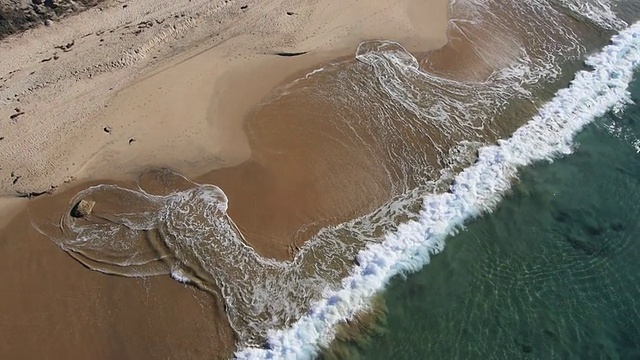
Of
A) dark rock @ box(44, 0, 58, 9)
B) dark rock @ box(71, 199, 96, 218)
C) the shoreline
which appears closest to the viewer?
dark rock @ box(71, 199, 96, 218)

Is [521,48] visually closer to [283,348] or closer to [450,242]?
[450,242]

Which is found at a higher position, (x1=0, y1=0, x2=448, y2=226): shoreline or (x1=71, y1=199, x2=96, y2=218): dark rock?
(x1=0, y1=0, x2=448, y2=226): shoreline

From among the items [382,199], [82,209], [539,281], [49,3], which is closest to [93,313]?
[82,209]

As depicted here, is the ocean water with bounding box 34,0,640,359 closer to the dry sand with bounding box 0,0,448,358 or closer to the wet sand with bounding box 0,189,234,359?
the wet sand with bounding box 0,189,234,359

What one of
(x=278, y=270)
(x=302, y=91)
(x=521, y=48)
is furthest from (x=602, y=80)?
(x=278, y=270)

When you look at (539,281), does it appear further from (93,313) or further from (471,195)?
(93,313)

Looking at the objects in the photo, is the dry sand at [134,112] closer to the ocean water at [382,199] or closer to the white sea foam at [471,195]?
the ocean water at [382,199]

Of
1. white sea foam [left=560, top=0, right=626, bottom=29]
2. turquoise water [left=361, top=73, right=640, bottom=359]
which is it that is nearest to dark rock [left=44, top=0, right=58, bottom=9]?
turquoise water [left=361, top=73, right=640, bottom=359]
